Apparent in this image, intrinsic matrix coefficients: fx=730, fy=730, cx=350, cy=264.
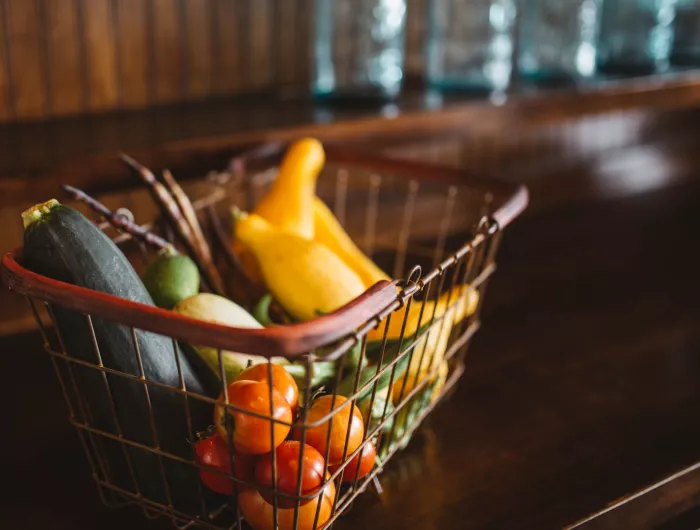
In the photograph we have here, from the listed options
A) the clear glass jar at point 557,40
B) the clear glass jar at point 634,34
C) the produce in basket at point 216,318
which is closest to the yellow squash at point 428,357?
the produce in basket at point 216,318

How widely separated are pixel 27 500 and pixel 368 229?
650 millimetres

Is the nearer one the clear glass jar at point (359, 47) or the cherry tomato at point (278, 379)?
the cherry tomato at point (278, 379)

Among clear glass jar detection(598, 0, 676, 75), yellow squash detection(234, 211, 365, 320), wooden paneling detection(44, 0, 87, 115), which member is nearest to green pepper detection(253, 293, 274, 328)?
yellow squash detection(234, 211, 365, 320)

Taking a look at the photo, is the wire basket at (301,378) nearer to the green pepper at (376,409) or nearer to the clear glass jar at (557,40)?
the green pepper at (376,409)

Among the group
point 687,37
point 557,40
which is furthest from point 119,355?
point 687,37

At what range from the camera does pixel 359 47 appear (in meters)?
0.99

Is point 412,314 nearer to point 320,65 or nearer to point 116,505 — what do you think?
point 116,505

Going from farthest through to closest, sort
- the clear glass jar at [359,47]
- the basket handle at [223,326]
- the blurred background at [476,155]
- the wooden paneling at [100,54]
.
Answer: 1. the clear glass jar at [359,47]
2. the wooden paneling at [100,54]
3. the blurred background at [476,155]
4. the basket handle at [223,326]

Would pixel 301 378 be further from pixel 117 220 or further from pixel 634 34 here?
pixel 634 34

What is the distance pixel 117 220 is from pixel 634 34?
1035 millimetres

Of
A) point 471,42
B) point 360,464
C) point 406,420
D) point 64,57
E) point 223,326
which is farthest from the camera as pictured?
point 471,42

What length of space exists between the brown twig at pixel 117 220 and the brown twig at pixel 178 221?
0.17ft

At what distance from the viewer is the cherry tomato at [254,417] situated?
41 centimetres

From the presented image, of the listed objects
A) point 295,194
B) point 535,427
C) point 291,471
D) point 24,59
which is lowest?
point 535,427
